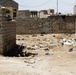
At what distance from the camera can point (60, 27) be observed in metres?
25.5

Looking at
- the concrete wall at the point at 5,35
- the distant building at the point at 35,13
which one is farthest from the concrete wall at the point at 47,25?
the concrete wall at the point at 5,35

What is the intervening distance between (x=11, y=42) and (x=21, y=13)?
18.5 metres

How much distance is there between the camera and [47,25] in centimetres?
2534

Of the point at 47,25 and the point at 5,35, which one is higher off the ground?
the point at 47,25

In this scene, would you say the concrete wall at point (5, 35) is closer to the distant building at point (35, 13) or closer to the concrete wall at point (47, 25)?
the concrete wall at point (47, 25)

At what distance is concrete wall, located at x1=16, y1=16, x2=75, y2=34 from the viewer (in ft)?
83.2

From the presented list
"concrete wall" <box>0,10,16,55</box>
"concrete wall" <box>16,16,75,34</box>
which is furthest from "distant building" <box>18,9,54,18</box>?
"concrete wall" <box>0,10,16,55</box>

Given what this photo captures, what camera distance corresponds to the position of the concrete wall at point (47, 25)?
2536 cm

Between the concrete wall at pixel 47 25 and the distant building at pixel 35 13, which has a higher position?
the distant building at pixel 35 13

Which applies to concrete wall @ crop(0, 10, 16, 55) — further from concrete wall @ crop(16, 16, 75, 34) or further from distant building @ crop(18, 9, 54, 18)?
distant building @ crop(18, 9, 54, 18)

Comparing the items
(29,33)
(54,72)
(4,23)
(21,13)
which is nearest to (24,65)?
(54,72)

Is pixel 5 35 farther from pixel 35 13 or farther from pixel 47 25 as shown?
pixel 35 13

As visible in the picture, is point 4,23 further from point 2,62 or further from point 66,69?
point 66,69

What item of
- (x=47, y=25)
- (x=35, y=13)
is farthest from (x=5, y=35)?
(x=35, y=13)
